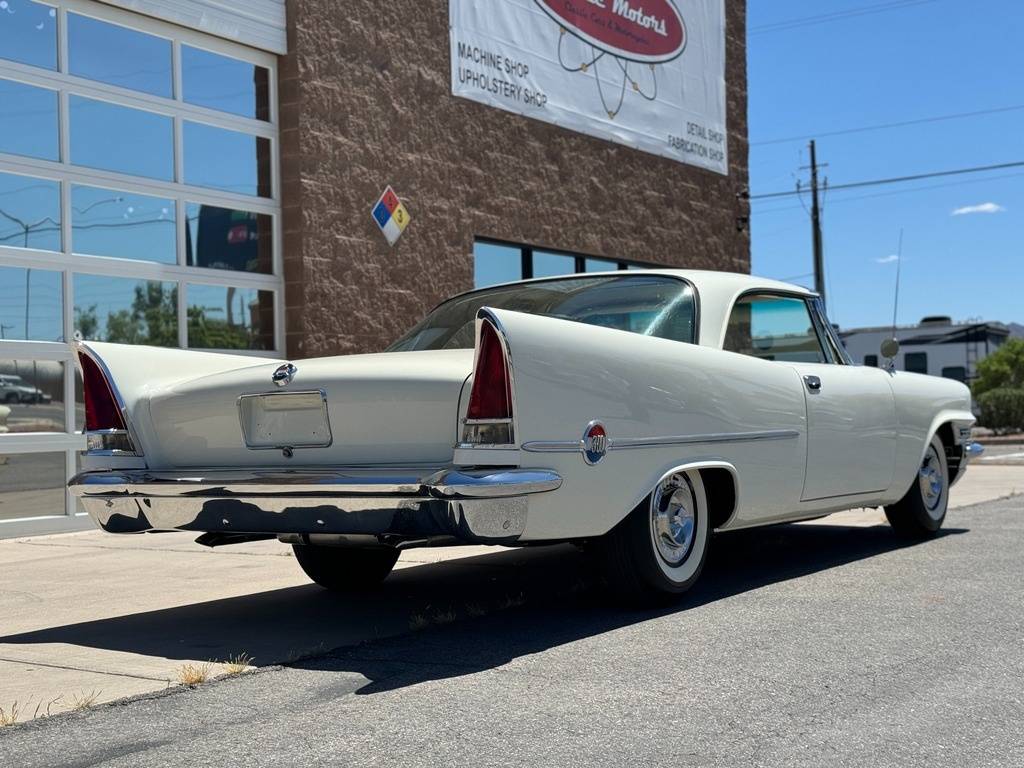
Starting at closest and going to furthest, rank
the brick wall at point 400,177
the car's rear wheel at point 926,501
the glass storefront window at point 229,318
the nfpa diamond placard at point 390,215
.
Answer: the car's rear wheel at point 926,501, the glass storefront window at point 229,318, the brick wall at point 400,177, the nfpa diamond placard at point 390,215

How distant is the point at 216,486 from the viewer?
4664 mm

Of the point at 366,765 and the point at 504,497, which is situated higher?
the point at 504,497

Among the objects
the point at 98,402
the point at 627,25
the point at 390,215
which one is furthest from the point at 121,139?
the point at 627,25

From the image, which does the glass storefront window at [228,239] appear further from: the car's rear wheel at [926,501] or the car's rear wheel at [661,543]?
the car's rear wheel at [661,543]

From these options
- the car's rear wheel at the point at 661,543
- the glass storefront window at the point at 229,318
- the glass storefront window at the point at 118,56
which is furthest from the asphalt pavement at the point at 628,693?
the glass storefront window at the point at 118,56

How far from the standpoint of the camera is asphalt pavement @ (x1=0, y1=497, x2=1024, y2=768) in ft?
10.6

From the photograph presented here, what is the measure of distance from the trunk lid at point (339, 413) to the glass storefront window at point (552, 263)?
361 inches

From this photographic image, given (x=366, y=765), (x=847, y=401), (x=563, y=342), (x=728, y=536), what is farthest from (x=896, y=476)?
(x=366, y=765)

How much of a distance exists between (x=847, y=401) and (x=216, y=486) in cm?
322

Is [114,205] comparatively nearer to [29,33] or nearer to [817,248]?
[29,33]

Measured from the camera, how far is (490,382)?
14.3ft

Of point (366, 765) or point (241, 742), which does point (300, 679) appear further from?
point (366, 765)

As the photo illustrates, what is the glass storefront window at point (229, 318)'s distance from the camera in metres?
10.2

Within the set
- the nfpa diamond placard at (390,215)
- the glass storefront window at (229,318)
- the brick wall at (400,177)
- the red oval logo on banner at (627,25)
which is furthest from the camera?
the red oval logo on banner at (627,25)
